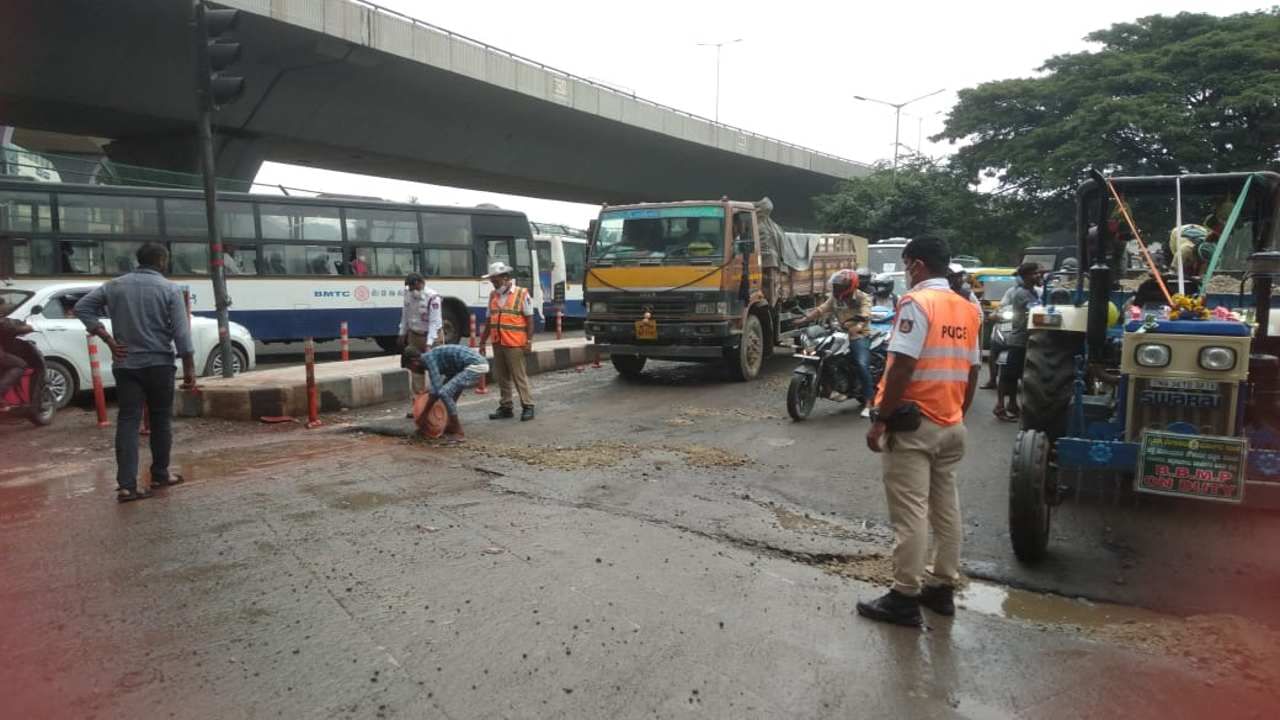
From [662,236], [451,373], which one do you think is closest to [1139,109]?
[662,236]

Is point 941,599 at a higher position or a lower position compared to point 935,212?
lower

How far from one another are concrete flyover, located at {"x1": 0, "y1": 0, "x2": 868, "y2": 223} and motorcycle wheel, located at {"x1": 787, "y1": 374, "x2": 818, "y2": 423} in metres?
14.5

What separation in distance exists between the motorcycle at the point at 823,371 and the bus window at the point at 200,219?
10.00 m

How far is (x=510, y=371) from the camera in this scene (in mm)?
9328

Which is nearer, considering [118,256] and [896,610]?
[896,610]

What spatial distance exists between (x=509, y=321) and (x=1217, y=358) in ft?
21.1

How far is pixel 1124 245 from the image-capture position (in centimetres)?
625

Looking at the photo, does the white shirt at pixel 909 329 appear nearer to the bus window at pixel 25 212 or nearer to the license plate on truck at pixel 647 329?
the license plate on truck at pixel 647 329

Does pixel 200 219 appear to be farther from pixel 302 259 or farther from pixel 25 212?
pixel 25 212

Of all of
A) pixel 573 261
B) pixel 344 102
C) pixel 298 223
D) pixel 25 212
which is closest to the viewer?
pixel 25 212

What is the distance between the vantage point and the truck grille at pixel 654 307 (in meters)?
11.4

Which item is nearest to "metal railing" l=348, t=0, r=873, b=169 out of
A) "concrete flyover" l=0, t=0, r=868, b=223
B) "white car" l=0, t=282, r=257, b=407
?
"concrete flyover" l=0, t=0, r=868, b=223

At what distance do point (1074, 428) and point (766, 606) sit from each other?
7.95ft

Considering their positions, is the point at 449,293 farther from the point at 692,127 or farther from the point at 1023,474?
the point at 692,127
